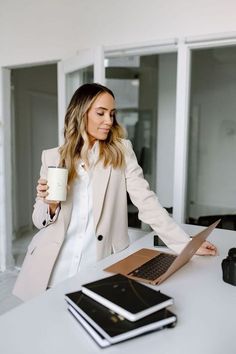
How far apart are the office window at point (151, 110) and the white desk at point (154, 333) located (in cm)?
179

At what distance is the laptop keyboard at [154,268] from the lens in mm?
1104

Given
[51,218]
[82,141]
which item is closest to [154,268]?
[51,218]

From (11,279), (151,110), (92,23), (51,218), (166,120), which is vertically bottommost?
(11,279)

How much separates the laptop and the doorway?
11.1 ft

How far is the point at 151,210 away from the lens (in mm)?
1424

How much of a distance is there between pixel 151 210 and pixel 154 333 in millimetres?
681

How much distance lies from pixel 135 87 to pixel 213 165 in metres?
2.35

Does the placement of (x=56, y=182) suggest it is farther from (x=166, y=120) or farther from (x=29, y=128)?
(x=29, y=128)

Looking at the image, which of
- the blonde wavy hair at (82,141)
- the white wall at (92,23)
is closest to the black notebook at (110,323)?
the blonde wavy hair at (82,141)

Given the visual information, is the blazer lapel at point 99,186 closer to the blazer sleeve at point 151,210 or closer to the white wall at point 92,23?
the blazer sleeve at point 151,210

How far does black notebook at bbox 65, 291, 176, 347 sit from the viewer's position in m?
0.72

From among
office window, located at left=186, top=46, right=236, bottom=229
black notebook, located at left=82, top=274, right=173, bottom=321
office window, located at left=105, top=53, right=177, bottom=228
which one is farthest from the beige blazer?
office window, located at left=186, top=46, right=236, bottom=229

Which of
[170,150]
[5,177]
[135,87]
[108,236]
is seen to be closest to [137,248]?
[108,236]

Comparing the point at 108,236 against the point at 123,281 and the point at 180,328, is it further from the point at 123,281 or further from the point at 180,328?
the point at 180,328
